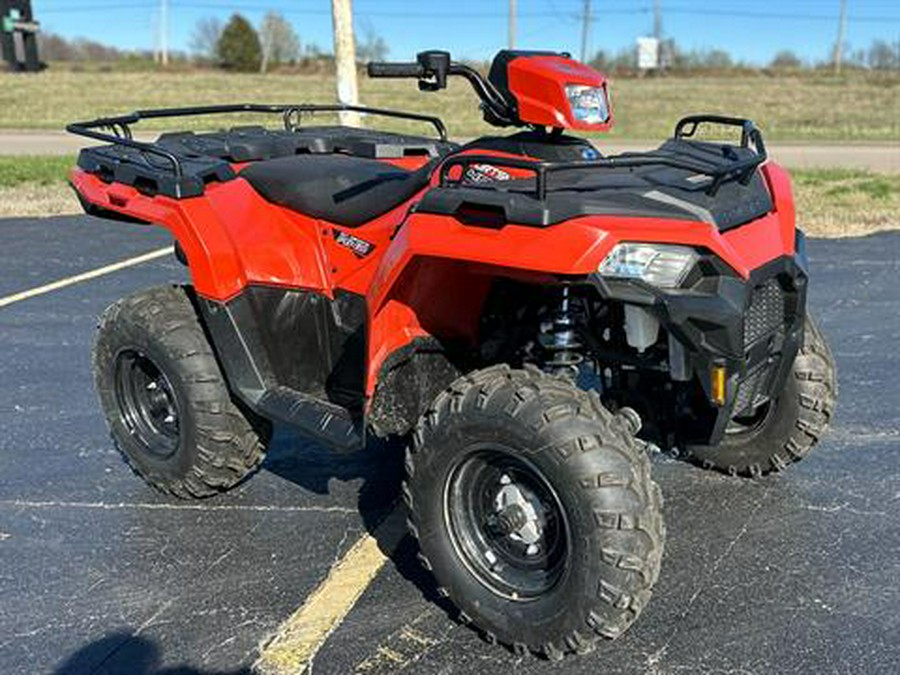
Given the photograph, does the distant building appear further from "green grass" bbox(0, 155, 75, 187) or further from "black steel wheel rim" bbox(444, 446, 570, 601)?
"black steel wheel rim" bbox(444, 446, 570, 601)

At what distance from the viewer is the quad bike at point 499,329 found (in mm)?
2668

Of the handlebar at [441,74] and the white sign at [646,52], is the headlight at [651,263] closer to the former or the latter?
the handlebar at [441,74]

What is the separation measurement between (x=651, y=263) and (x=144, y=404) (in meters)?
2.38

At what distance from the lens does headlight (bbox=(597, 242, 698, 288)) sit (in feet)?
8.53

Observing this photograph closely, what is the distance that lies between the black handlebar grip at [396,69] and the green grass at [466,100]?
820 inches

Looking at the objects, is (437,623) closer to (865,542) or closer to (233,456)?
(233,456)

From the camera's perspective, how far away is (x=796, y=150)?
21953 millimetres

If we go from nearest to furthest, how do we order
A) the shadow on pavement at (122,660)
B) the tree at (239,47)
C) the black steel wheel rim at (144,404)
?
the shadow on pavement at (122,660) < the black steel wheel rim at (144,404) < the tree at (239,47)

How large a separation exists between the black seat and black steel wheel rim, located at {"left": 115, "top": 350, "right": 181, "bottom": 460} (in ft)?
3.02

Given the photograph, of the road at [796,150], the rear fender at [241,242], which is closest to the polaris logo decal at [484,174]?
the rear fender at [241,242]

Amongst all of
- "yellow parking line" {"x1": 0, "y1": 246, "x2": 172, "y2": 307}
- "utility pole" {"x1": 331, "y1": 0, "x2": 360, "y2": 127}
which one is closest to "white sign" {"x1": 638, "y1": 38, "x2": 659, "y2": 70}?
"utility pole" {"x1": 331, "y1": 0, "x2": 360, "y2": 127}

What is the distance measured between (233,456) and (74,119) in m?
30.0

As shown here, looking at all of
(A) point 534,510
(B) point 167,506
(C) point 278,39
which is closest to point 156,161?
(B) point 167,506

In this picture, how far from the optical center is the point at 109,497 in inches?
159
